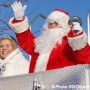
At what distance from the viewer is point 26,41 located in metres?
4.29

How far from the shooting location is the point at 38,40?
4.34 meters

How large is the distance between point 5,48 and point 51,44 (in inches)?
26.0

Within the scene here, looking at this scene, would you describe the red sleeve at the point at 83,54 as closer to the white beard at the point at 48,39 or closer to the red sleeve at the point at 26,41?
the white beard at the point at 48,39

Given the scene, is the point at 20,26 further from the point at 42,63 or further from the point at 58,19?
the point at 42,63

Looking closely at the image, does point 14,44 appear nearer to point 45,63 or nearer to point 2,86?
point 45,63

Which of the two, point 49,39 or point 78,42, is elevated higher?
point 49,39

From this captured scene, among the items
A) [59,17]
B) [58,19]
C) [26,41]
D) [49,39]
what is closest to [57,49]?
[49,39]

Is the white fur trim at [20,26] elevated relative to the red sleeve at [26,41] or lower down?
elevated

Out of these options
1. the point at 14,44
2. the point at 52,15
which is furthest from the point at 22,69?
the point at 52,15

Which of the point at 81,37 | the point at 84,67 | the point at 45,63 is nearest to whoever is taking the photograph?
the point at 84,67

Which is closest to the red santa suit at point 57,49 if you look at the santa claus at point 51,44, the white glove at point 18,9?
the santa claus at point 51,44

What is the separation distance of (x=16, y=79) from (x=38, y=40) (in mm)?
1942

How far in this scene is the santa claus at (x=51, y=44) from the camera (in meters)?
3.13

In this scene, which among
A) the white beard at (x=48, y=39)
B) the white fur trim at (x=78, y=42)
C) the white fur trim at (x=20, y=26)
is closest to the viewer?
the white fur trim at (x=78, y=42)
